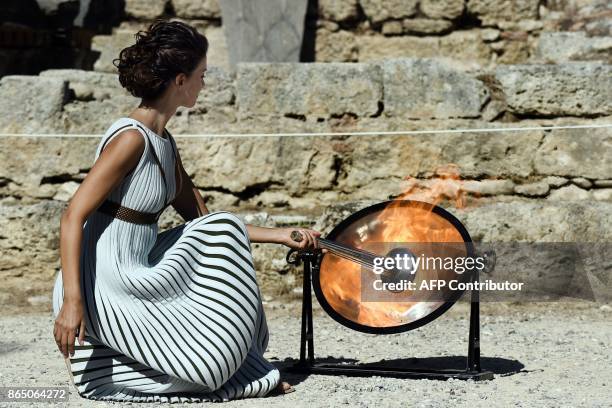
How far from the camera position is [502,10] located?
26.6ft

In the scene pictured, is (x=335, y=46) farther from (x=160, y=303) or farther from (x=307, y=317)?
(x=160, y=303)

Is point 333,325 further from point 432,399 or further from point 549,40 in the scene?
point 549,40

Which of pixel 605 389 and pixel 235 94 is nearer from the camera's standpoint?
pixel 605 389

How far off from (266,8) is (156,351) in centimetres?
477

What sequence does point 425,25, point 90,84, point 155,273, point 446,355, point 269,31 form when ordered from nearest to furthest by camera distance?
point 155,273, point 446,355, point 90,84, point 269,31, point 425,25

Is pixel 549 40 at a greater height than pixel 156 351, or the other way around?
pixel 549 40

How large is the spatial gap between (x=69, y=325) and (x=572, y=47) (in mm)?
4961

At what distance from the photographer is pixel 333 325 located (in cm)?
570

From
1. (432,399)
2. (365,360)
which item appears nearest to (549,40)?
(365,360)

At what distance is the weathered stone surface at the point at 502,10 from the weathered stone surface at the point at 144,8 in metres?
2.53

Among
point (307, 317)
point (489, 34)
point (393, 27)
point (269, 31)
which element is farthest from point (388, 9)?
point (307, 317)

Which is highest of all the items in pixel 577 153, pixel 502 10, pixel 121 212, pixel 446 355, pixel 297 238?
pixel 502 10

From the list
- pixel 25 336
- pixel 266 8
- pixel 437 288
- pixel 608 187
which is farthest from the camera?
pixel 266 8

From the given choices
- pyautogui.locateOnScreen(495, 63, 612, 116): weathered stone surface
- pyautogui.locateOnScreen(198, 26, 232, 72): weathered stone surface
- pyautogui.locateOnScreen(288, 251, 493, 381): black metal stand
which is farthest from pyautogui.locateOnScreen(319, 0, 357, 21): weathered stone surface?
pyautogui.locateOnScreen(288, 251, 493, 381): black metal stand
